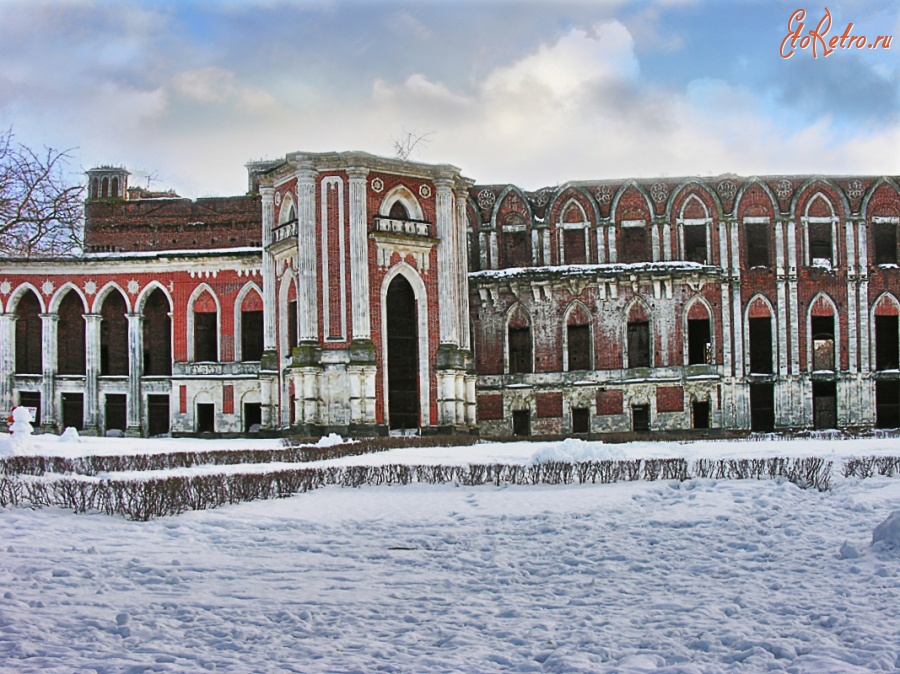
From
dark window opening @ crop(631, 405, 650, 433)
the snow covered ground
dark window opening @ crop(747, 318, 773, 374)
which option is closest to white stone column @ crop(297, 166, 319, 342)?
dark window opening @ crop(631, 405, 650, 433)

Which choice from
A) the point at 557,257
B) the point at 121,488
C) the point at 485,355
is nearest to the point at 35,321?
the point at 485,355

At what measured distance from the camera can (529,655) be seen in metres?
7.62

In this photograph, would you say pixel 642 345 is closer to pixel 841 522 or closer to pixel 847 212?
pixel 847 212

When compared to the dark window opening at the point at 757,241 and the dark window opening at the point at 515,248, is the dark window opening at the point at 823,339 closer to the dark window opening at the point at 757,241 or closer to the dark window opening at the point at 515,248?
the dark window opening at the point at 757,241

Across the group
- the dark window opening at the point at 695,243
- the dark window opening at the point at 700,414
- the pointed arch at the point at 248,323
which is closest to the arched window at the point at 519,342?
the dark window opening at the point at 700,414

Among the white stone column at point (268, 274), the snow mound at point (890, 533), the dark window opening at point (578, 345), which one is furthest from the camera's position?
the dark window opening at point (578, 345)

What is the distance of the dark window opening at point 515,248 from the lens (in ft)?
142

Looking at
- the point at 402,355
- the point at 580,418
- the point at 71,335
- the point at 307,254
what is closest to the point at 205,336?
the point at 71,335

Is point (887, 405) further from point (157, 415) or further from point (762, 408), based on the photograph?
point (157, 415)

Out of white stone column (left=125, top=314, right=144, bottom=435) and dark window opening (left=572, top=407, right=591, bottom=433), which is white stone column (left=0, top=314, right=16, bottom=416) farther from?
dark window opening (left=572, top=407, right=591, bottom=433)

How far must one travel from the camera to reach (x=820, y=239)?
42.0 meters

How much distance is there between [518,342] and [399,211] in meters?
7.80

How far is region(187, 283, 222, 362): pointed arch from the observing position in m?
42.9

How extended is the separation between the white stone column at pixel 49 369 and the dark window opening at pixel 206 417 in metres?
6.14
